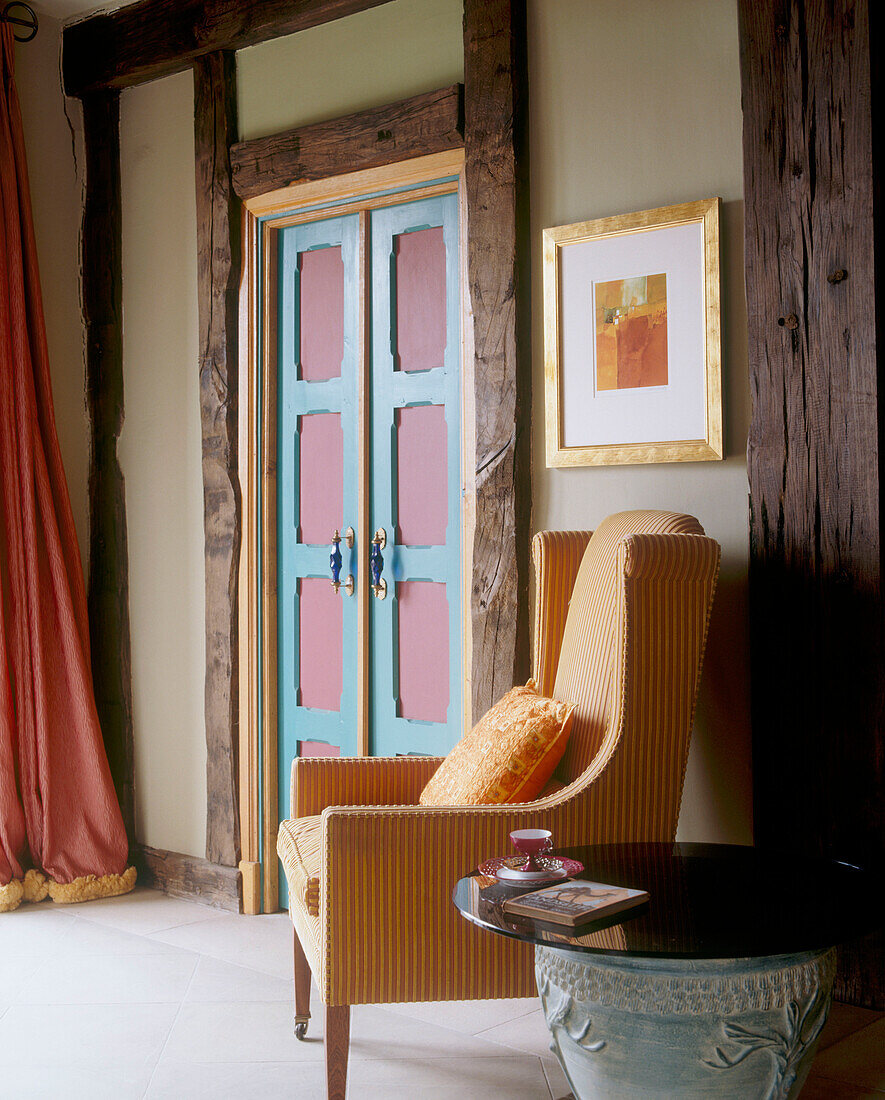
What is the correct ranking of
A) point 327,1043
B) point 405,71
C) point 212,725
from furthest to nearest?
point 212,725, point 405,71, point 327,1043

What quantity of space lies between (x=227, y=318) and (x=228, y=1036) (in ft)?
6.77

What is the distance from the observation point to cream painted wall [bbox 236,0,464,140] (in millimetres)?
3006

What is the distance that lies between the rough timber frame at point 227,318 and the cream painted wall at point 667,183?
0.08 meters

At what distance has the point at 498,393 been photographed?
2852mm

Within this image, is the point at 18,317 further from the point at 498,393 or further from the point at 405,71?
the point at 498,393

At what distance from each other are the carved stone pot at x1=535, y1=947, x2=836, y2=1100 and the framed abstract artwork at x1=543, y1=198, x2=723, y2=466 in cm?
131

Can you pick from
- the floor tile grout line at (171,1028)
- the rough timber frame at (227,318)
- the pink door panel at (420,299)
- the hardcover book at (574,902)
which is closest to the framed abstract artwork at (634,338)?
the rough timber frame at (227,318)

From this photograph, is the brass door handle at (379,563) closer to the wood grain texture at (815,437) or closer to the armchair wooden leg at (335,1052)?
the wood grain texture at (815,437)

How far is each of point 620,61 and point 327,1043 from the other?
2.27m

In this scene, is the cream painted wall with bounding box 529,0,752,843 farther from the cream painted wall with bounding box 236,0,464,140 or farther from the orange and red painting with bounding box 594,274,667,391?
the cream painted wall with bounding box 236,0,464,140

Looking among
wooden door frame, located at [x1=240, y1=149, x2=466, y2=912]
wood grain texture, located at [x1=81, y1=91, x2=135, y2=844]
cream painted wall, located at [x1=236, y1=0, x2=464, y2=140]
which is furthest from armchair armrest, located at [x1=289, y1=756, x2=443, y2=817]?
cream painted wall, located at [x1=236, y1=0, x2=464, y2=140]

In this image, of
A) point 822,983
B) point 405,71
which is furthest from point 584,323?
point 822,983

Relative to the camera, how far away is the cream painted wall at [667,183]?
2.52 meters

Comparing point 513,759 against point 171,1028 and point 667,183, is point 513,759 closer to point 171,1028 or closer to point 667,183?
point 171,1028
